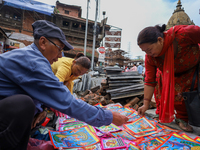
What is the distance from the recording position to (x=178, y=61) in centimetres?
175

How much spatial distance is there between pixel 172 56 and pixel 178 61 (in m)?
0.20

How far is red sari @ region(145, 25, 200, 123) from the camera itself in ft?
5.18

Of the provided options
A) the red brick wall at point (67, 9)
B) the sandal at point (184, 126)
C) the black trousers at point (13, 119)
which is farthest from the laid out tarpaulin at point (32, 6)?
the sandal at point (184, 126)

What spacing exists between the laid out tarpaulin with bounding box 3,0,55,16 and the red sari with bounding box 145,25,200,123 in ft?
57.2

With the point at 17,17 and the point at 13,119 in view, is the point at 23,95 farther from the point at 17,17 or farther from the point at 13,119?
the point at 17,17

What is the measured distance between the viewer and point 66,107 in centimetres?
97

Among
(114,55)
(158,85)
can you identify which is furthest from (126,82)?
(114,55)

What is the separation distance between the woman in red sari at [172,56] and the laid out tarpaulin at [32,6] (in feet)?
57.0

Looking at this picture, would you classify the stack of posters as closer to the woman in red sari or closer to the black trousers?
the woman in red sari

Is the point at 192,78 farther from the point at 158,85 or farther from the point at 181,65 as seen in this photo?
the point at 158,85

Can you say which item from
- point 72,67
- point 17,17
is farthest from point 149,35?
point 17,17

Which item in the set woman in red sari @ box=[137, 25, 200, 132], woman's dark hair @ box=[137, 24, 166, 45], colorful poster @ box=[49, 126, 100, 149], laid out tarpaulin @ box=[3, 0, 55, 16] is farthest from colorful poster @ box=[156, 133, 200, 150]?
laid out tarpaulin @ box=[3, 0, 55, 16]

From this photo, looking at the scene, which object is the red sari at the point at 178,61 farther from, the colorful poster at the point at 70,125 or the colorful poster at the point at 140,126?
the colorful poster at the point at 70,125

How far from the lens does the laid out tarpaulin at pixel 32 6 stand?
46.1 feet
